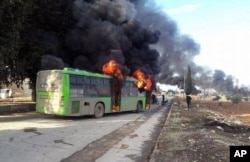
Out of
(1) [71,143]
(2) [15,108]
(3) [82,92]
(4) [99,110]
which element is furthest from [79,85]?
(1) [71,143]

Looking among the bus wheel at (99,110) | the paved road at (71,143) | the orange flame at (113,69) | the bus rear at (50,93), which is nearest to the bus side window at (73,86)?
the bus rear at (50,93)

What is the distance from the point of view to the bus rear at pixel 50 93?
20.9 m

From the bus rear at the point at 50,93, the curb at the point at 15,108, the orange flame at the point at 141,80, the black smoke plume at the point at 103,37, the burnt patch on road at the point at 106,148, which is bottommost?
the burnt patch on road at the point at 106,148

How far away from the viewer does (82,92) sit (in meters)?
22.0

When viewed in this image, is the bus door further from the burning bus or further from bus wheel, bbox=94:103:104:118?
bus wheel, bbox=94:103:104:118

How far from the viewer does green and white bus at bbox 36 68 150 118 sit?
68.4 feet

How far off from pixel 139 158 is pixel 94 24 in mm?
19516

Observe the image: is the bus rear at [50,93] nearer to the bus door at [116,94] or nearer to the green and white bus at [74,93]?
the green and white bus at [74,93]

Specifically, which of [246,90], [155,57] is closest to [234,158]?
[155,57]

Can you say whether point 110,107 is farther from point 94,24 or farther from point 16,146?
point 16,146

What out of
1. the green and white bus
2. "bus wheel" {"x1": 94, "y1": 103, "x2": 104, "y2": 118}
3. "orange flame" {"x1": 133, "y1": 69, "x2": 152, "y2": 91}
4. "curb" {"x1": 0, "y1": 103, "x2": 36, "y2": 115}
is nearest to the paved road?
the green and white bus

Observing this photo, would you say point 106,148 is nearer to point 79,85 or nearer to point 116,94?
point 79,85

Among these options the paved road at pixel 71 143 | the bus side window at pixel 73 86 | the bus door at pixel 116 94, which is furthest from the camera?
the bus door at pixel 116 94

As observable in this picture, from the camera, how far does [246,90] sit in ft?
434
